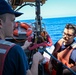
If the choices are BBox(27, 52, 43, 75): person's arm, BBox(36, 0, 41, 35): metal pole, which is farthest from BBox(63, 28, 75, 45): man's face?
BBox(27, 52, 43, 75): person's arm

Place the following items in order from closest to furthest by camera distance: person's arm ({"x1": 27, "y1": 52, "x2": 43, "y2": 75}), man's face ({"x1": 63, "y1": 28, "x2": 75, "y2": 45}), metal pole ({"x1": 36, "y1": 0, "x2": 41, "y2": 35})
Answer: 1. person's arm ({"x1": 27, "y1": 52, "x2": 43, "y2": 75})
2. metal pole ({"x1": 36, "y1": 0, "x2": 41, "y2": 35})
3. man's face ({"x1": 63, "y1": 28, "x2": 75, "y2": 45})

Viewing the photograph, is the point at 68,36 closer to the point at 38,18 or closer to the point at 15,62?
the point at 38,18

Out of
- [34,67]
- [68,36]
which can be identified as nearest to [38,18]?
[68,36]

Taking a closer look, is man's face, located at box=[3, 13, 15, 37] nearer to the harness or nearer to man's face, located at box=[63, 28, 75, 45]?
the harness

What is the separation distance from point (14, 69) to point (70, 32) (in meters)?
1.72

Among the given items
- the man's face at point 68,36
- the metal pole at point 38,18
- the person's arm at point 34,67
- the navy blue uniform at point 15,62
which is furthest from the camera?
the man's face at point 68,36

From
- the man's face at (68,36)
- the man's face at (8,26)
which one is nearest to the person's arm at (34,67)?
the man's face at (8,26)

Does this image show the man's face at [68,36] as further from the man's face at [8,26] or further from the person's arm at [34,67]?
the man's face at [8,26]

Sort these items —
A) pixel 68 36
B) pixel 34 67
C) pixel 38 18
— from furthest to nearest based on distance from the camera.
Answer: pixel 68 36
pixel 38 18
pixel 34 67

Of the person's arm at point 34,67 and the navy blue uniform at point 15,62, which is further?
the person's arm at point 34,67

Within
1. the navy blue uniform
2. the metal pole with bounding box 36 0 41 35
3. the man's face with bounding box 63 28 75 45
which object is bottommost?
the man's face with bounding box 63 28 75 45

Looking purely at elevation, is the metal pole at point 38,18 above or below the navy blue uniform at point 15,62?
above

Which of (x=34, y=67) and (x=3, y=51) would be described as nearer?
(x=3, y=51)

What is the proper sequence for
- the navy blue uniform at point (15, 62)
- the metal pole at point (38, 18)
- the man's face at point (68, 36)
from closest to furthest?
the navy blue uniform at point (15, 62) → the metal pole at point (38, 18) → the man's face at point (68, 36)
